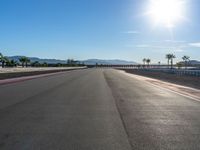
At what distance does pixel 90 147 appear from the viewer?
7.02 m

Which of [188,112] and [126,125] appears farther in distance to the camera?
[188,112]

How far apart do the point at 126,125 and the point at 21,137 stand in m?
3.00

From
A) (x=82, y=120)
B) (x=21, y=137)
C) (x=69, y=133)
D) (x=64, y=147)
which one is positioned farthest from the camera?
(x=82, y=120)

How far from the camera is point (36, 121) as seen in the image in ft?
33.3

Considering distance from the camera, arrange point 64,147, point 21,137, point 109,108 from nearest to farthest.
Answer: point 64,147 < point 21,137 < point 109,108

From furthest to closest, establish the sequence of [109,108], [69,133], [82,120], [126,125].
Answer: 1. [109,108]
2. [82,120]
3. [126,125]
4. [69,133]

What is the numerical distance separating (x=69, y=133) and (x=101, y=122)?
184cm

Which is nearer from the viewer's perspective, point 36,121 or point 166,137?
point 166,137

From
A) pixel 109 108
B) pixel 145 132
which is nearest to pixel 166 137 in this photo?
pixel 145 132

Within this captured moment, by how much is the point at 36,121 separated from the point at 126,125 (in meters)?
2.58

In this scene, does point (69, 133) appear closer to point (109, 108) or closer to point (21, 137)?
point (21, 137)

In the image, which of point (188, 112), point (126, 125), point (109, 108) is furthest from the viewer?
point (109, 108)

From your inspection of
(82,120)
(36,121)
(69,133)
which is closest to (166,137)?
(69,133)

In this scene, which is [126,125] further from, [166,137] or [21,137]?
[21,137]
